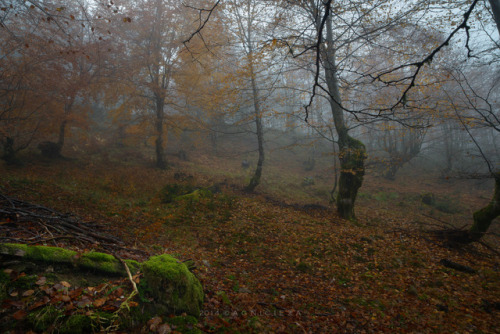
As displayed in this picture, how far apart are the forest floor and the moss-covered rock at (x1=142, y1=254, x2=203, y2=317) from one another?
281mm

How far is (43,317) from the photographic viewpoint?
5.74ft

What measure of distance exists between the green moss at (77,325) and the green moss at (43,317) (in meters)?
0.09

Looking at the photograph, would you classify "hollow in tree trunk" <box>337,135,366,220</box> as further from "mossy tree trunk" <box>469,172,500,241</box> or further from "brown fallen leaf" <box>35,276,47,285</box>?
"brown fallen leaf" <box>35,276,47,285</box>

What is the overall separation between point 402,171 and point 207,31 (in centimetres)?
1930

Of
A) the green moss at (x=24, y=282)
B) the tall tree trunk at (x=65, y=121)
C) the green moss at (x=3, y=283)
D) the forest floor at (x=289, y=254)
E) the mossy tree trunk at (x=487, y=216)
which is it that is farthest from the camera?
the tall tree trunk at (x=65, y=121)

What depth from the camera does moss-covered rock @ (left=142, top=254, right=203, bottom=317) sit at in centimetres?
259

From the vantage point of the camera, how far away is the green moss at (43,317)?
171 cm

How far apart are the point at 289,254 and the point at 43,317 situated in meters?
4.84

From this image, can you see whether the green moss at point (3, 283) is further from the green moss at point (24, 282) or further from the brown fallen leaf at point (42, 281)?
the brown fallen leaf at point (42, 281)

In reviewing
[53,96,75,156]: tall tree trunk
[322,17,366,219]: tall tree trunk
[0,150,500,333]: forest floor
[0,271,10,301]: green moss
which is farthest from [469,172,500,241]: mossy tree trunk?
[53,96,75,156]: tall tree trunk

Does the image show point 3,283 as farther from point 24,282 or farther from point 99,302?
point 99,302

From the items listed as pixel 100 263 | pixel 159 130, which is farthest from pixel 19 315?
pixel 159 130

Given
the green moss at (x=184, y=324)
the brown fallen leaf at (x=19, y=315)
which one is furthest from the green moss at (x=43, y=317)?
the green moss at (x=184, y=324)

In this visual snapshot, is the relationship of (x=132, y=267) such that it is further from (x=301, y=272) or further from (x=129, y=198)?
(x=129, y=198)
